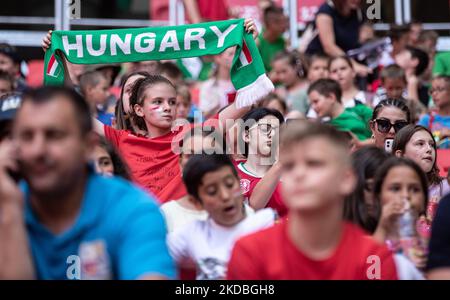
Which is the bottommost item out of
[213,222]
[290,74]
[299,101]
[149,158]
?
[213,222]

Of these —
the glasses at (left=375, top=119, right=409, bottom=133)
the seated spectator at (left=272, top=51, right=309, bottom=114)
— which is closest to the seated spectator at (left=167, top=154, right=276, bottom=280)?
the glasses at (left=375, top=119, right=409, bottom=133)

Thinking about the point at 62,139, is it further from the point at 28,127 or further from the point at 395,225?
the point at 395,225

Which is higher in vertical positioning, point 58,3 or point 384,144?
point 58,3

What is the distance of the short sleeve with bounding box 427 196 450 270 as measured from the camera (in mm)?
4539

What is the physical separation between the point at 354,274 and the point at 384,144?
3.71 metres

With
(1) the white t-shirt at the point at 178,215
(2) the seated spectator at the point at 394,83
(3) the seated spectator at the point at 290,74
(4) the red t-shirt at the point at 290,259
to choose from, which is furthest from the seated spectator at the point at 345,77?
(4) the red t-shirt at the point at 290,259

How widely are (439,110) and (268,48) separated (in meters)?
3.61

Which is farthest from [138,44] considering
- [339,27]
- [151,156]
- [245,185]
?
[339,27]

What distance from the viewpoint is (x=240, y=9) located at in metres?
14.4

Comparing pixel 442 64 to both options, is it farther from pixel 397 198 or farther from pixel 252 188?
pixel 397 198

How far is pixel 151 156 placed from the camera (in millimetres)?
7496

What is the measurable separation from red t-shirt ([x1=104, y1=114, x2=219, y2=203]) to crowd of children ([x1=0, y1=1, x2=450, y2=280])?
0.4 inches

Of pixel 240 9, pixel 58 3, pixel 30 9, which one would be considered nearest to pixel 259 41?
pixel 240 9

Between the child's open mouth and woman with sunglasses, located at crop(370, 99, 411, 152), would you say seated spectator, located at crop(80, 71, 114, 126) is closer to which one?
woman with sunglasses, located at crop(370, 99, 411, 152)
